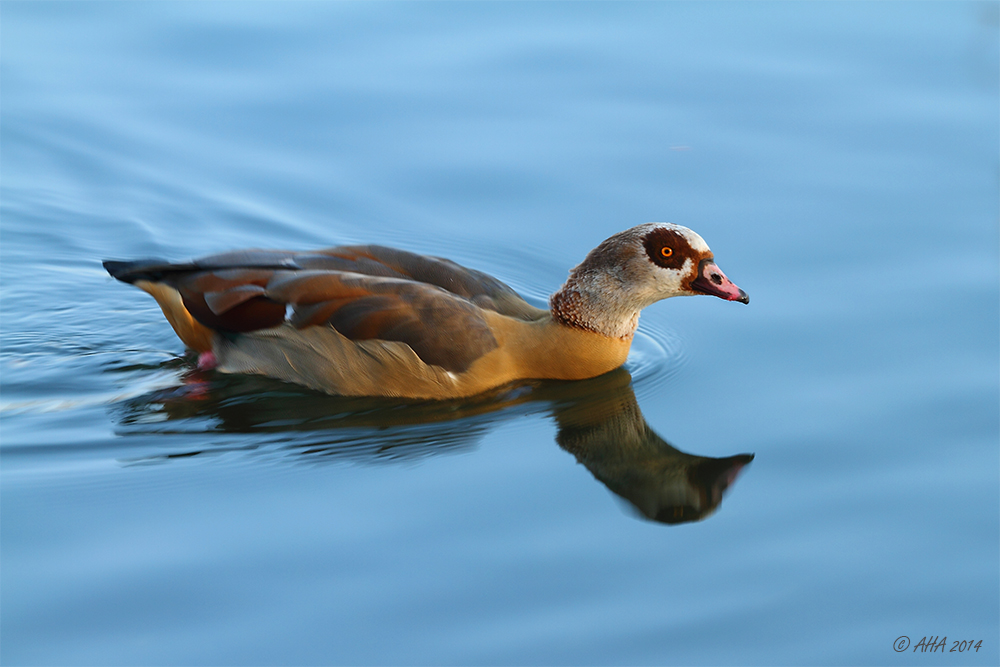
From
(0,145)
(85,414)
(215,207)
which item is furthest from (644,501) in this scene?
(0,145)

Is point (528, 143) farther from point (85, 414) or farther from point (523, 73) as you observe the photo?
point (85, 414)

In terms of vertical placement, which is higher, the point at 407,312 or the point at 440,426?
the point at 407,312

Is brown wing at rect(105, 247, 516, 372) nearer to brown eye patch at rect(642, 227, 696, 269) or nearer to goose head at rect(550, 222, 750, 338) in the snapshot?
goose head at rect(550, 222, 750, 338)

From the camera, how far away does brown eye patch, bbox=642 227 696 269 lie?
7090mm

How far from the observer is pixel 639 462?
6.40 m

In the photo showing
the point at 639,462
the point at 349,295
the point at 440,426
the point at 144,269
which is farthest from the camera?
the point at 144,269

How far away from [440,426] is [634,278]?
1.50m

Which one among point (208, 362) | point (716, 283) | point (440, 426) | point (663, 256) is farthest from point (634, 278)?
point (208, 362)

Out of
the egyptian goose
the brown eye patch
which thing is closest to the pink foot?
the egyptian goose

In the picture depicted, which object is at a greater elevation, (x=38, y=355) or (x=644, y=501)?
(x=38, y=355)

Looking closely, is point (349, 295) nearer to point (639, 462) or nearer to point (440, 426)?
point (440, 426)

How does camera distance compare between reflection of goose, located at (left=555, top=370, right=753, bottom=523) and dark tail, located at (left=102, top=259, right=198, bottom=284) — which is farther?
dark tail, located at (left=102, top=259, right=198, bottom=284)

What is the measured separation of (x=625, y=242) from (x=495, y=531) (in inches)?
90.5

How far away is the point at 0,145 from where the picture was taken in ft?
32.4
